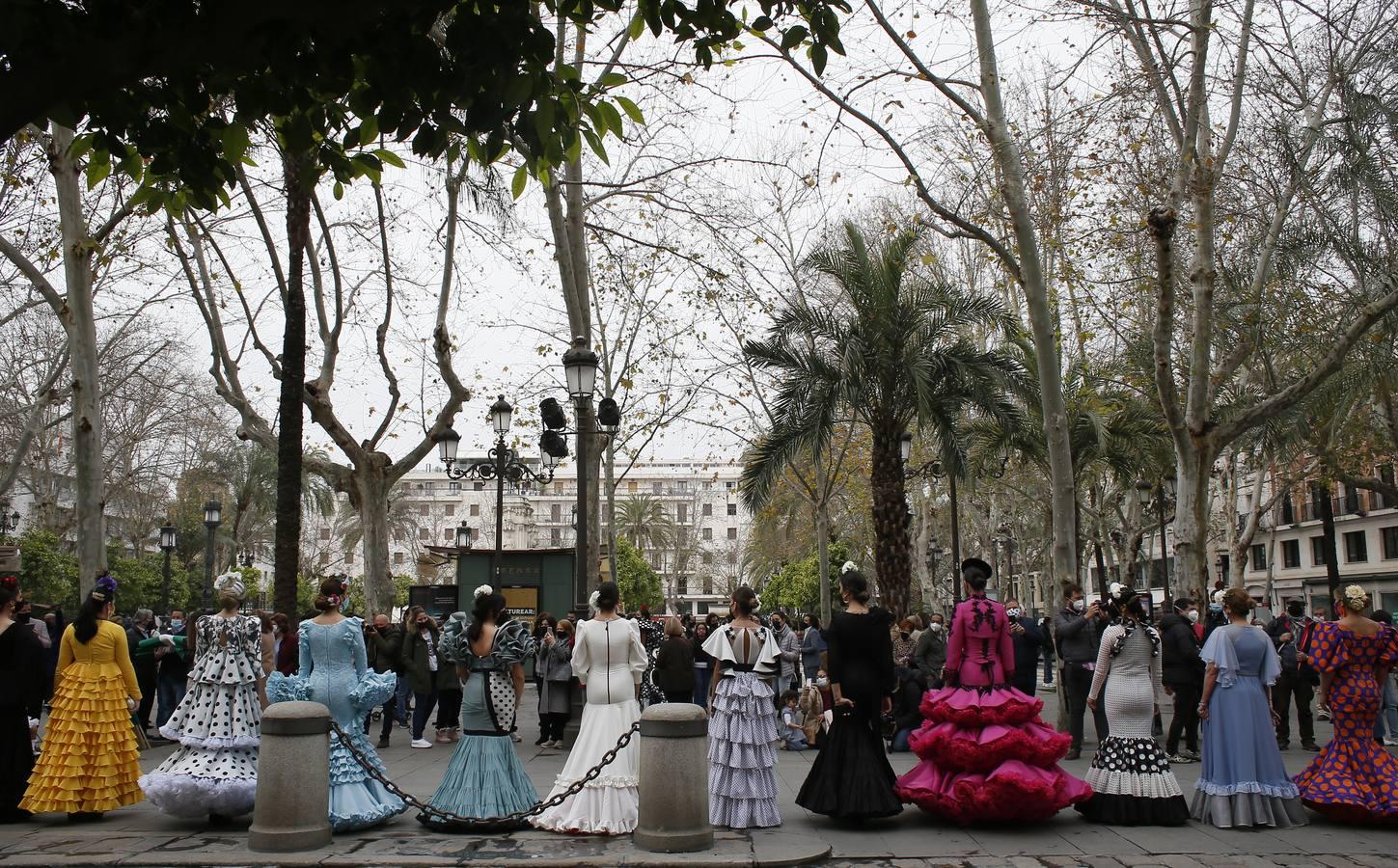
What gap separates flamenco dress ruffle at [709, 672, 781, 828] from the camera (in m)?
8.20

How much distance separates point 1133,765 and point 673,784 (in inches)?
139

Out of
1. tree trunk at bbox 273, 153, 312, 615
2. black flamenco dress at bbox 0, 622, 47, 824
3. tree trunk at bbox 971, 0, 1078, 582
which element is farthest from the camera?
tree trunk at bbox 971, 0, 1078, 582

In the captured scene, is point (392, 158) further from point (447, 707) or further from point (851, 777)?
point (447, 707)

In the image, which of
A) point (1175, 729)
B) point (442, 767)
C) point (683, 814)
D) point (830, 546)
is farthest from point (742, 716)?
point (830, 546)

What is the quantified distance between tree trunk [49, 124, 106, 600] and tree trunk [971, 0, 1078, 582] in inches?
472

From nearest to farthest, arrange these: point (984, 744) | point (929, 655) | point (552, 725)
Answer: point (984, 744), point (552, 725), point (929, 655)

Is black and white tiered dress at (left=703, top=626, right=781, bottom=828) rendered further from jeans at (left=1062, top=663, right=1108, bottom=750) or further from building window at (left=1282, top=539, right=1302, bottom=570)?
building window at (left=1282, top=539, right=1302, bottom=570)

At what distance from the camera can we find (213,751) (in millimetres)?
8227

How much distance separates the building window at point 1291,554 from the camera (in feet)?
181

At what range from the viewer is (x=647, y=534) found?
77.8 m

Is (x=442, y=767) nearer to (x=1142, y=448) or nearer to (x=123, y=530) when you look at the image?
(x=1142, y=448)

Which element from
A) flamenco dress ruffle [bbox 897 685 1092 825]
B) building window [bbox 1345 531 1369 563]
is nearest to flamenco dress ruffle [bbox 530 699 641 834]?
flamenco dress ruffle [bbox 897 685 1092 825]

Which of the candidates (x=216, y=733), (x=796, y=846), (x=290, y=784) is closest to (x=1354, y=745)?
(x=796, y=846)

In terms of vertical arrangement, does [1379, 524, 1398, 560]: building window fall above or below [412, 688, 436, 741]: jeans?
above
